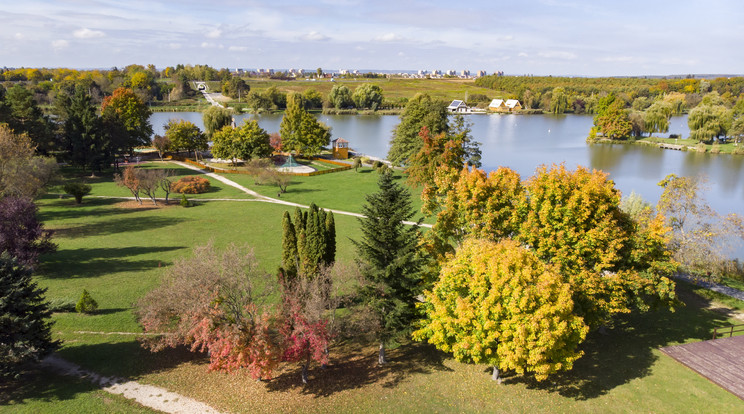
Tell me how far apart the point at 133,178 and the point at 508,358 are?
3606cm

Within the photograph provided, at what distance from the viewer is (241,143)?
55875 mm

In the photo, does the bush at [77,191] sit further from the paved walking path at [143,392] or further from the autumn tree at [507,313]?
the autumn tree at [507,313]

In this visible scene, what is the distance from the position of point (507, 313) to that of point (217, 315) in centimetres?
1001

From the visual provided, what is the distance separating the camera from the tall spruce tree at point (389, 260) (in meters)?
16.5

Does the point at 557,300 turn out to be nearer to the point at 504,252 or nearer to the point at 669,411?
the point at 504,252

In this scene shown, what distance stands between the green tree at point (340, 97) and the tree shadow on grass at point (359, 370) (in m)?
111

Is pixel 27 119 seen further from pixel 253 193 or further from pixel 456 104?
pixel 456 104

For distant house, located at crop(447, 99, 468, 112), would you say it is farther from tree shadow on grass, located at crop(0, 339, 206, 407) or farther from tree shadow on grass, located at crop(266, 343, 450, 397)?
tree shadow on grass, located at crop(0, 339, 206, 407)

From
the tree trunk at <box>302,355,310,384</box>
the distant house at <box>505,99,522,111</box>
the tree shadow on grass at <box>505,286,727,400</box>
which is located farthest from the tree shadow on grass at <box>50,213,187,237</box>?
the distant house at <box>505,99,522,111</box>

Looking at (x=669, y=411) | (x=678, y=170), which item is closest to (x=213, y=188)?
(x=669, y=411)

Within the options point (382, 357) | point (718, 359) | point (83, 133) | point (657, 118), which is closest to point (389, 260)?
point (382, 357)

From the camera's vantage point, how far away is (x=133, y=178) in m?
38.2

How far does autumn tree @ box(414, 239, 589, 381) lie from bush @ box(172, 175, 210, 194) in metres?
34.4

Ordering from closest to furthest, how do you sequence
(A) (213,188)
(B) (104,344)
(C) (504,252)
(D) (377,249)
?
(C) (504,252) → (D) (377,249) → (B) (104,344) → (A) (213,188)
